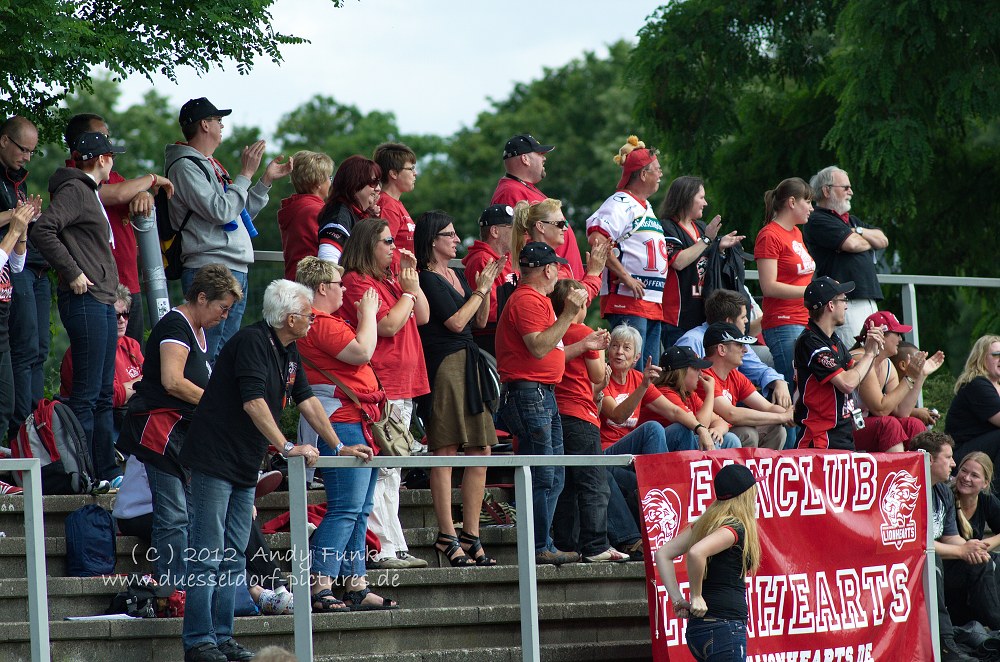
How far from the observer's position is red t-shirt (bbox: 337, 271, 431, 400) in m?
8.38

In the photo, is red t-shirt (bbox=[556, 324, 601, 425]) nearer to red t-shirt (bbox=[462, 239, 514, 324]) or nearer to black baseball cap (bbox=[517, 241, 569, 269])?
black baseball cap (bbox=[517, 241, 569, 269])

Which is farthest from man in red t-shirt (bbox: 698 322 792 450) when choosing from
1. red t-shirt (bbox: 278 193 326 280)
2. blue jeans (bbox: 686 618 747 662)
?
red t-shirt (bbox: 278 193 326 280)

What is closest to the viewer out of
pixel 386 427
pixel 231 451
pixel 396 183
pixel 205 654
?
pixel 205 654

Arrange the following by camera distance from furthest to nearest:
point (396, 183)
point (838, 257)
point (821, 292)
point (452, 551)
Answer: point (838, 257), point (821, 292), point (396, 183), point (452, 551)

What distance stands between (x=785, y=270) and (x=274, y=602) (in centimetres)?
506

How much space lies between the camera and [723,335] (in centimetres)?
991

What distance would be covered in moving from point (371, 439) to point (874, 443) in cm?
404

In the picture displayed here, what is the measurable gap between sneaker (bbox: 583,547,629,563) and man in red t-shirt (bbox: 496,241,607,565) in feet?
0.27

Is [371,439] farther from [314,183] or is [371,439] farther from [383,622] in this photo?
[314,183]

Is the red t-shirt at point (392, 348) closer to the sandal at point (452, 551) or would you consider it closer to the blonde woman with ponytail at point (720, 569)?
the sandal at point (452, 551)

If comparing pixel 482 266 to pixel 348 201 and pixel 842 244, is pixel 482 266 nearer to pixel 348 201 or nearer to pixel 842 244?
pixel 348 201

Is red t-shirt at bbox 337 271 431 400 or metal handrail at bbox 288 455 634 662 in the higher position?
red t-shirt at bbox 337 271 431 400

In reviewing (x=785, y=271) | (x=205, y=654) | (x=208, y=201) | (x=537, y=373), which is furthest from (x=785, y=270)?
(x=205, y=654)

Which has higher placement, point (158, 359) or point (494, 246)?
point (494, 246)
